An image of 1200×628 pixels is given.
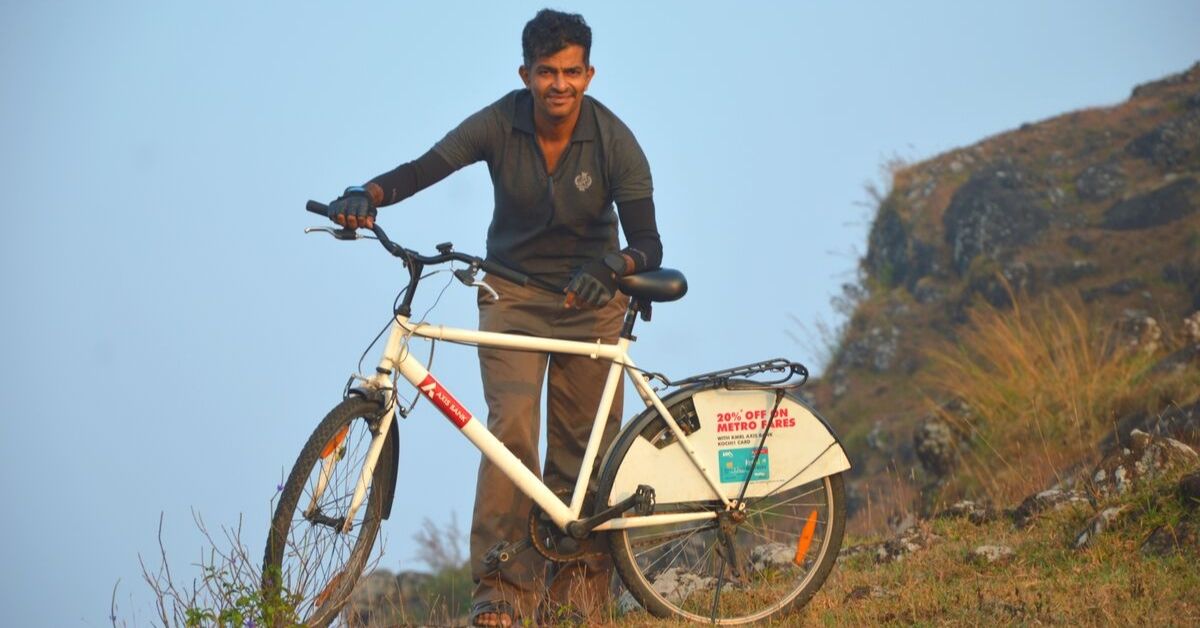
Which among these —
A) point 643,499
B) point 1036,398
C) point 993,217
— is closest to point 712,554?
point 643,499

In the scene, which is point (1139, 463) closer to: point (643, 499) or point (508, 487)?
point (643, 499)

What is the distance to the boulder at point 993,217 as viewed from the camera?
1930cm

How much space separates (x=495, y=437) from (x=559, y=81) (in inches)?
53.3

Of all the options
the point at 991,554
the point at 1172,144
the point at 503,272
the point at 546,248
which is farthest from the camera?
the point at 1172,144

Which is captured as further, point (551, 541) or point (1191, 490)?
point (1191, 490)

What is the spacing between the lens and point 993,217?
19.6 m

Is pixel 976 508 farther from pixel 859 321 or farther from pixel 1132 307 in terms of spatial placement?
pixel 859 321

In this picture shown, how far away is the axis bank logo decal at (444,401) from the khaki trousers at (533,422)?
0.40 meters

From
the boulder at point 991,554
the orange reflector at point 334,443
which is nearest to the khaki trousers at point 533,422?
the orange reflector at point 334,443

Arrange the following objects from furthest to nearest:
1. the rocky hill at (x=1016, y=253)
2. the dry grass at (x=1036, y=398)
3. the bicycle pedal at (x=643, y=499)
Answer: the rocky hill at (x=1016, y=253) → the dry grass at (x=1036, y=398) → the bicycle pedal at (x=643, y=499)

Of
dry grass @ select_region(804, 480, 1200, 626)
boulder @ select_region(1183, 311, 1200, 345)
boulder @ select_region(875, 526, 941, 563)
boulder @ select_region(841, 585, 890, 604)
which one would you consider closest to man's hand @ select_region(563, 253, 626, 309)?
dry grass @ select_region(804, 480, 1200, 626)

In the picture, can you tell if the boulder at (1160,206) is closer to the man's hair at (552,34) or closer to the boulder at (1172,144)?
the boulder at (1172,144)

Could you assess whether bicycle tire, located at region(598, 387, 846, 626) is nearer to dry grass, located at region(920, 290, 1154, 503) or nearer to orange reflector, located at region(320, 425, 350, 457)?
orange reflector, located at region(320, 425, 350, 457)

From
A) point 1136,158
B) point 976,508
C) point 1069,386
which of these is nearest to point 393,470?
point 976,508
